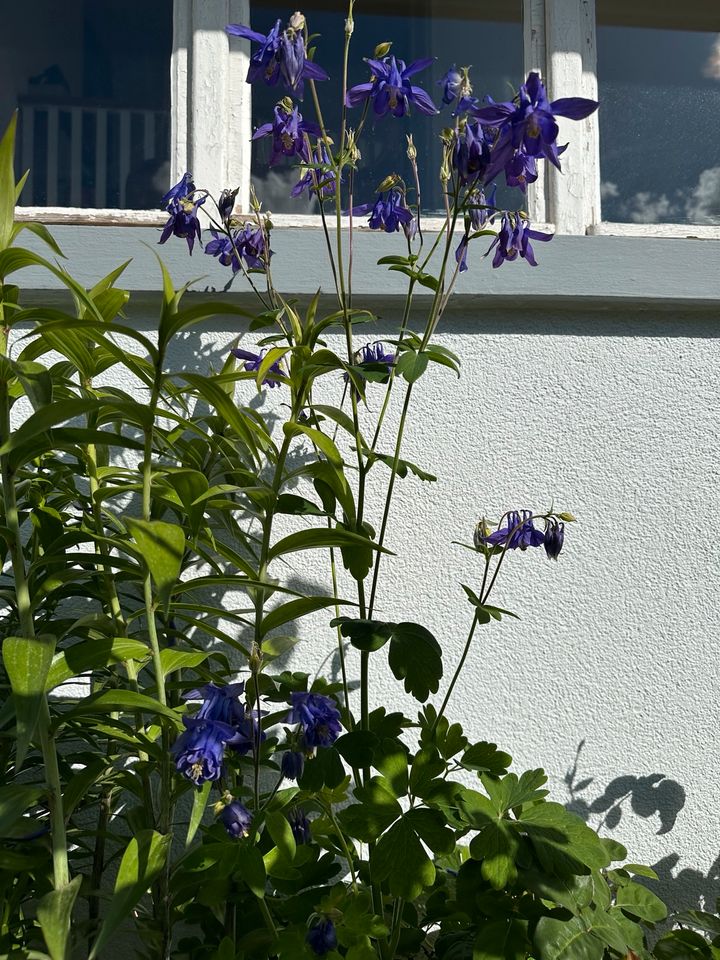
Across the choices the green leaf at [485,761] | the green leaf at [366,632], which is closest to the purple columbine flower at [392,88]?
the green leaf at [366,632]

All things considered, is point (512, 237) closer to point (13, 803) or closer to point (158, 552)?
point (158, 552)

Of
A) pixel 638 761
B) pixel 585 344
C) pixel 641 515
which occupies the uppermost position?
pixel 585 344

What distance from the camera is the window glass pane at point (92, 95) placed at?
2330 mm

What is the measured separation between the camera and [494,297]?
224 cm

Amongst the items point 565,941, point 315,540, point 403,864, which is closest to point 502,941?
point 565,941

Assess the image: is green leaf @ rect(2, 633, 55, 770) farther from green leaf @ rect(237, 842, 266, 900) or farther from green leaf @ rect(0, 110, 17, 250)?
green leaf @ rect(0, 110, 17, 250)

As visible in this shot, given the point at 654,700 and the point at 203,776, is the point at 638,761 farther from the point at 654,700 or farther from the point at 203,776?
the point at 203,776

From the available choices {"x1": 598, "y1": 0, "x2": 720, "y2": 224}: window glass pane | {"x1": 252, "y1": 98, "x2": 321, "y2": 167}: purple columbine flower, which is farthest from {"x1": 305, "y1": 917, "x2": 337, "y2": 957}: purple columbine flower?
{"x1": 598, "y1": 0, "x2": 720, "y2": 224}: window glass pane

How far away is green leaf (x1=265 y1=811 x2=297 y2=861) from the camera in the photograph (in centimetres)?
138

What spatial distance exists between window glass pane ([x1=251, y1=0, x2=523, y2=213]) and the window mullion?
10 centimetres

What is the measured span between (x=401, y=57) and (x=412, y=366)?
1.36 meters

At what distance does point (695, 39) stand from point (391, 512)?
1.59 meters

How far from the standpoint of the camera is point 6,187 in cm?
131

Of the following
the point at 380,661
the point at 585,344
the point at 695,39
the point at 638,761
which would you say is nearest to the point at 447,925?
the point at 380,661
